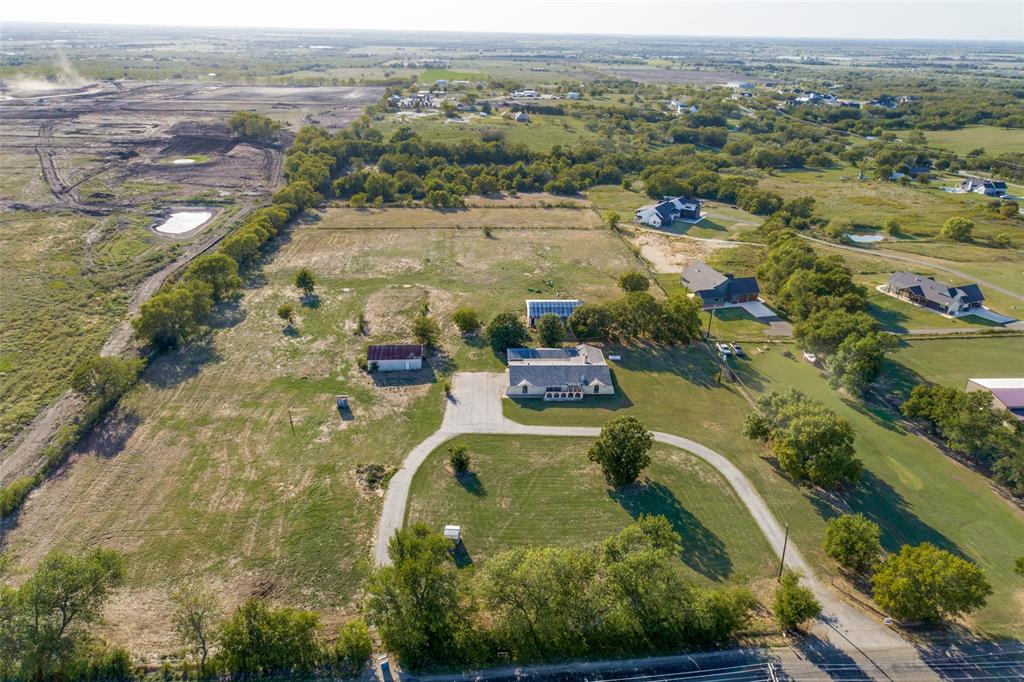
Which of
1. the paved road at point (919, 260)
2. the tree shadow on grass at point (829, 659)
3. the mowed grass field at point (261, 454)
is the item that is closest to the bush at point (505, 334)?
the mowed grass field at point (261, 454)

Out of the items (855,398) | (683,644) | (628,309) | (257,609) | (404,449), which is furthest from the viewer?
(628,309)

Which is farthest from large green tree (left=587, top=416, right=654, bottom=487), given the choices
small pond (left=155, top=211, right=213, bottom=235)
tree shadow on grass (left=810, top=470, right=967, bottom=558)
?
small pond (left=155, top=211, right=213, bottom=235)

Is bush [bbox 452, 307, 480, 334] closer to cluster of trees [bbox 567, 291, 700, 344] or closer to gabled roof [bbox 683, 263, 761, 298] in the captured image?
cluster of trees [bbox 567, 291, 700, 344]

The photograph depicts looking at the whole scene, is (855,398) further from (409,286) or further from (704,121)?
(704,121)

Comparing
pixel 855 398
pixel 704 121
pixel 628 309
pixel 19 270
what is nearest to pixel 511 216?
pixel 628 309

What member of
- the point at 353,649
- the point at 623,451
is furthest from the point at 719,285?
the point at 353,649

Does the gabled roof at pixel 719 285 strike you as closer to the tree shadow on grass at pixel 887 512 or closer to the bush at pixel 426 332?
the tree shadow on grass at pixel 887 512

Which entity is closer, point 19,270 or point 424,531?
point 424,531
